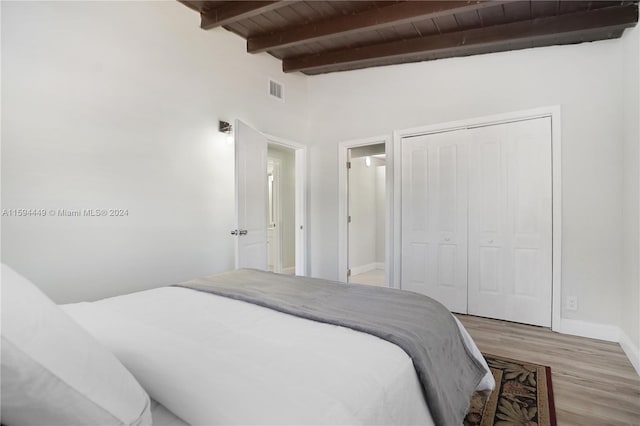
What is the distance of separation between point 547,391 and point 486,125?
2.43 m

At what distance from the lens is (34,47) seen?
2068mm

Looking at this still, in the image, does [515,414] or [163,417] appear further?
[515,414]

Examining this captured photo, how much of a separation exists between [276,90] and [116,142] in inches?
82.4

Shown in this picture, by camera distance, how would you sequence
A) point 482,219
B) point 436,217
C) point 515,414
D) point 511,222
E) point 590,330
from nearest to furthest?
point 515,414 < point 590,330 < point 511,222 < point 482,219 < point 436,217

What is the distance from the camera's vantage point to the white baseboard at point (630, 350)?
226 centimetres

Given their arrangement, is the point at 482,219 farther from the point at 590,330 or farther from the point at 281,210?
the point at 281,210

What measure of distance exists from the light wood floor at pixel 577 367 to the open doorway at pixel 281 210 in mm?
3168

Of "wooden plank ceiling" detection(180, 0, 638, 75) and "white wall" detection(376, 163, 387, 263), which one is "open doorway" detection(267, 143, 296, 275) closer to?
"white wall" detection(376, 163, 387, 263)

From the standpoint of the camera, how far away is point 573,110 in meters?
2.91

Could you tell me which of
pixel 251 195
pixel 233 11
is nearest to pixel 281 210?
pixel 251 195

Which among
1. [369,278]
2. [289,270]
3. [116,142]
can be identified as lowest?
[369,278]

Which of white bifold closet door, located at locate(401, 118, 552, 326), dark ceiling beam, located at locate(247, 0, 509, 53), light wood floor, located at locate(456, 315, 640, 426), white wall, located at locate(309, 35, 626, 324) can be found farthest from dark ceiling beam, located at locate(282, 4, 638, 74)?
light wood floor, located at locate(456, 315, 640, 426)

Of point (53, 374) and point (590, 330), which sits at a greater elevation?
point (53, 374)

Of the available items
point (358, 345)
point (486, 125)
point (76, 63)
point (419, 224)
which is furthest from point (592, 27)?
point (76, 63)
